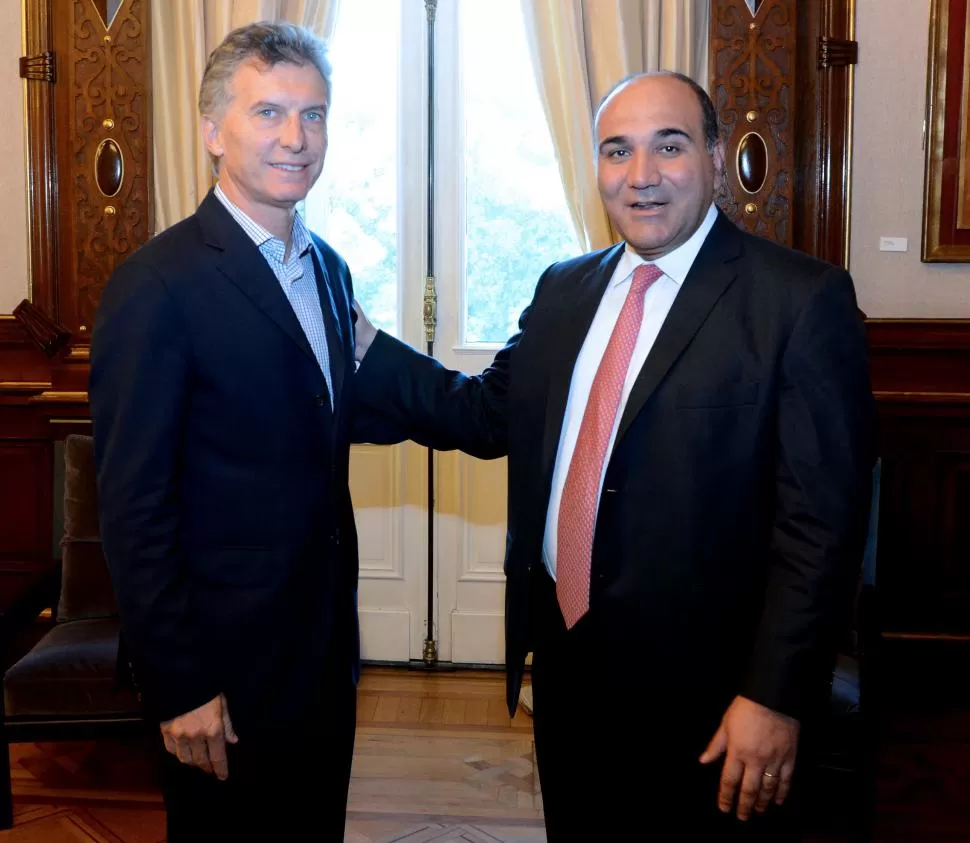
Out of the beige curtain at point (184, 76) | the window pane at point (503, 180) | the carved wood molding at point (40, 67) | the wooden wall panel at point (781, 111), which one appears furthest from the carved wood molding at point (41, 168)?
the wooden wall panel at point (781, 111)

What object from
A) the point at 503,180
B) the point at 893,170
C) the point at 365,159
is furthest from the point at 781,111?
the point at 365,159

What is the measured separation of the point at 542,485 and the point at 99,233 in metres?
2.73

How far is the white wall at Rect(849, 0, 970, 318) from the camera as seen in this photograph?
370 centimetres

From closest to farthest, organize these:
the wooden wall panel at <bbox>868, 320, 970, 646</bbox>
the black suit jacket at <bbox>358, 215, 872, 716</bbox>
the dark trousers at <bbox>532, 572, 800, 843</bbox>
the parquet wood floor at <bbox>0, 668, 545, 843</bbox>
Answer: the black suit jacket at <bbox>358, 215, 872, 716</bbox>, the dark trousers at <bbox>532, 572, 800, 843</bbox>, the parquet wood floor at <bbox>0, 668, 545, 843</bbox>, the wooden wall panel at <bbox>868, 320, 970, 646</bbox>

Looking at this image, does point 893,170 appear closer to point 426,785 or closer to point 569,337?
point 569,337

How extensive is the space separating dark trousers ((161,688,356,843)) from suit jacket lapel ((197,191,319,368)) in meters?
0.65

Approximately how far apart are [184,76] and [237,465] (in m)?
2.67

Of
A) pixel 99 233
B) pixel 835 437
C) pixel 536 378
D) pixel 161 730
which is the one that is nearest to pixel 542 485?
pixel 536 378

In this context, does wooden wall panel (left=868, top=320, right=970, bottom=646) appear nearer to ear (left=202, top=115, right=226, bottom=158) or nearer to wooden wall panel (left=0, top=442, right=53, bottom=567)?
ear (left=202, top=115, right=226, bottom=158)

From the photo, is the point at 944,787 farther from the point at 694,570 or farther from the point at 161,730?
the point at 161,730

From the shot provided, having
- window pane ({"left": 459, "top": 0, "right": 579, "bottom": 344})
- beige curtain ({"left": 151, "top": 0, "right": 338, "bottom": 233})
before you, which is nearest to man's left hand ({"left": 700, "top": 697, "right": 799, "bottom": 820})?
window pane ({"left": 459, "top": 0, "right": 579, "bottom": 344})

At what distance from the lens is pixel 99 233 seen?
12.8 feet

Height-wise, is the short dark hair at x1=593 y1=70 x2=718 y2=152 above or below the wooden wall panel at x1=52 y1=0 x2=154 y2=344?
below

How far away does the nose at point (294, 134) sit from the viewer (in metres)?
1.72
